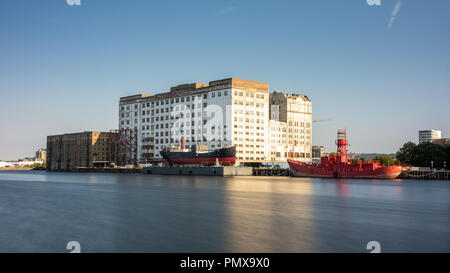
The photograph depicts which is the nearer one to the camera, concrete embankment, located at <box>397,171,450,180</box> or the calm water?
the calm water

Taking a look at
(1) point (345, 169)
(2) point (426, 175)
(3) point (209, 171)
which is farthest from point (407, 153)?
(3) point (209, 171)

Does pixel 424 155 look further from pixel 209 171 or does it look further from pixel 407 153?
pixel 209 171

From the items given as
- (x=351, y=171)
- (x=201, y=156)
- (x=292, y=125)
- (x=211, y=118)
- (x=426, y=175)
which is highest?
(x=292, y=125)

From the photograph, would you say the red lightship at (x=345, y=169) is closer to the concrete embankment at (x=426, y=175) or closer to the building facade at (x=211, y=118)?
the concrete embankment at (x=426, y=175)

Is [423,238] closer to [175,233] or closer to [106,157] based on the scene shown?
[175,233]

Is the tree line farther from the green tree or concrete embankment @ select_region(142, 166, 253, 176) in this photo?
concrete embankment @ select_region(142, 166, 253, 176)

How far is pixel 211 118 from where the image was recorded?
15675 cm

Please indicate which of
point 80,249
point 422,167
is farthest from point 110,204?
point 422,167

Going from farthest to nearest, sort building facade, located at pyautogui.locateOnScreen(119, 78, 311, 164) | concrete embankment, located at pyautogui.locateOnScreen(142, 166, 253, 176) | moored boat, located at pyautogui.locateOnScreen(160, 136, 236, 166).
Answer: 1. building facade, located at pyautogui.locateOnScreen(119, 78, 311, 164)
2. moored boat, located at pyautogui.locateOnScreen(160, 136, 236, 166)
3. concrete embankment, located at pyautogui.locateOnScreen(142, 166, 253, 176)

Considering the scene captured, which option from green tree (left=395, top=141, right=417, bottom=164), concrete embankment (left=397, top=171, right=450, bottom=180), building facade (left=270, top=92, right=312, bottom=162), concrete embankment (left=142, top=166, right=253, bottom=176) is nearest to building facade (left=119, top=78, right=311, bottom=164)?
building facade (left=270, top=92, right=312, bottom=162)

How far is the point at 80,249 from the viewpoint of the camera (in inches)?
728

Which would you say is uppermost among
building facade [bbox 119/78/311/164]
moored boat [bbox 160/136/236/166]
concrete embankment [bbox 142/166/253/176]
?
building facade [bbox 119/78/311/164]

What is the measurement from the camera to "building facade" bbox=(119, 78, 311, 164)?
154m
